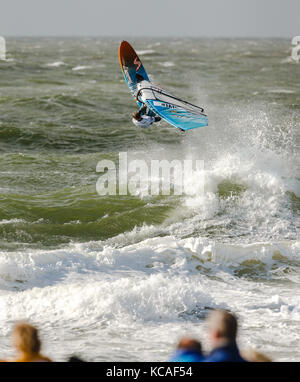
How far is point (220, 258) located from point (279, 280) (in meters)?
1.21

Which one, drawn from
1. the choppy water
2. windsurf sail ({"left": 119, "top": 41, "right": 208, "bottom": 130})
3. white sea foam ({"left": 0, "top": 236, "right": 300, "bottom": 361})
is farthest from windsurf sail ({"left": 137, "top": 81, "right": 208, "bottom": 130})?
white sea foam ({"left": 0, "top": 236, "right": 300, "bottom": 361})

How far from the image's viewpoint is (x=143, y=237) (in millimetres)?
11672

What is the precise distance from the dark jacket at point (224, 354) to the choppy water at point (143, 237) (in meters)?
2.44

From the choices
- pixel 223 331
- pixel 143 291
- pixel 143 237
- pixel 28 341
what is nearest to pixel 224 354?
pixel 223 331

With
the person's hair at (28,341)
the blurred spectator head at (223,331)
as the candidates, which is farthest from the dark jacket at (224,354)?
the person's hair at (28,341)

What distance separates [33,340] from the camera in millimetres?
4383

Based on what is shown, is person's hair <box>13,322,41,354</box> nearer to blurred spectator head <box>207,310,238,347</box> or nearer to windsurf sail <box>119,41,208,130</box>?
blurred spectator head <box>207,310,238,347</box>

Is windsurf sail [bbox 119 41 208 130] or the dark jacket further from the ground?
windsurf sail [bbox 119 41 208 130]

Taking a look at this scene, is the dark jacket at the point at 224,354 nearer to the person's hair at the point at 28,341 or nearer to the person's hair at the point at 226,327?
the person's hair at the point at 226,327

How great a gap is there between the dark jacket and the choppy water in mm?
2438

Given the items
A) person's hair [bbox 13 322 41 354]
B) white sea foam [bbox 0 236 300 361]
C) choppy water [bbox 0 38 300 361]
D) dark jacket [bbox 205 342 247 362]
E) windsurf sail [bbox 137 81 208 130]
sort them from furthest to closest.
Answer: windsurf sail [bbox 137 81 208 130], choppy water [bbox 0 38 300 361], white sea foam [bbox 0 236 300 361], person's hair [bbox 13 322 41 354], dark jacket [bbox 205 342 247 362]

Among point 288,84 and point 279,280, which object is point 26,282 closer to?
point 279,280

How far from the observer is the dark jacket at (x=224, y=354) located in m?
4.27

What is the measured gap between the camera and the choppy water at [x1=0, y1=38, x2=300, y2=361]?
7.43 meters
